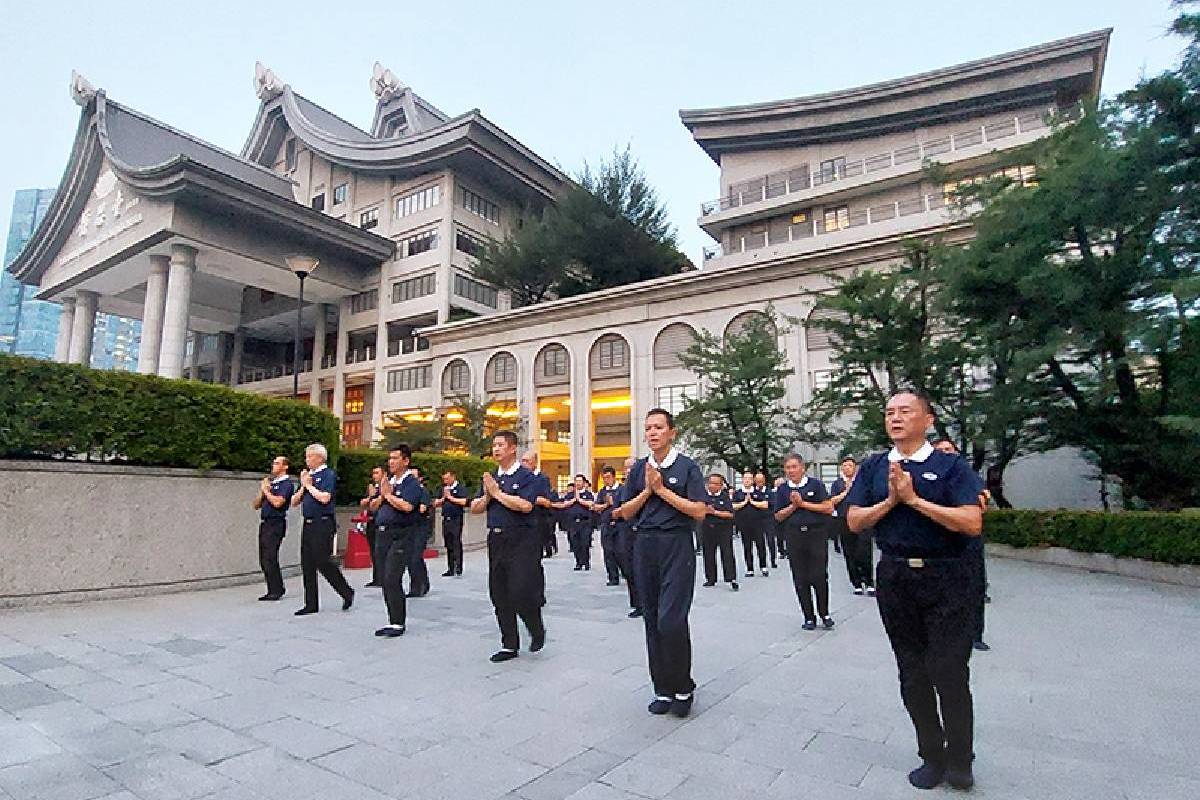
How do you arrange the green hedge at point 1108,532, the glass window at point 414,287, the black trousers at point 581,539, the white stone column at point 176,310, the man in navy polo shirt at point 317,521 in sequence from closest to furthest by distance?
1. the man in navy polo shirt at point 317,521
2. the green hedge at point 1108,532
3. the black trousers at point 581,539
4. the white stone column at point 176,310
5. the glass window at point 414,287

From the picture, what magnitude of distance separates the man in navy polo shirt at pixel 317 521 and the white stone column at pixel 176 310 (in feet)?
106

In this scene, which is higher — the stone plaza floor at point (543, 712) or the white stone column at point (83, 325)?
the white stone column at point (83, 325)

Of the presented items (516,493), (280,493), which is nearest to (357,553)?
(280,493)

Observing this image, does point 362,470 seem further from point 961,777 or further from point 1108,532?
point 1108,532

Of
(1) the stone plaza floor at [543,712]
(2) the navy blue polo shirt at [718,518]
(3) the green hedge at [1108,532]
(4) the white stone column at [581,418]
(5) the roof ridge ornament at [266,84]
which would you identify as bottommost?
(1) the stone plaza floor at [543,712]

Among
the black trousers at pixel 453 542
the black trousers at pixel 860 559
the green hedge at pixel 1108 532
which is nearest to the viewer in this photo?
the black trousers at pixel 860 559

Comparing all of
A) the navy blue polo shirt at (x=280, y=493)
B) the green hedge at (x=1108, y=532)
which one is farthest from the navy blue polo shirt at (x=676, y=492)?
the green hedge at (x=1108, y=532)

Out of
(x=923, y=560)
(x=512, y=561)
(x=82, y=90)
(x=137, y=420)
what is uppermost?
(x=82, y=90)

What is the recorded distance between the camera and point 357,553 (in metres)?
12.4

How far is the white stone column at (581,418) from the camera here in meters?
32.9

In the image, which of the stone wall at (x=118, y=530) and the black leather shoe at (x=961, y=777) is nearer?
the black leather shoe at (x=961, y=777)

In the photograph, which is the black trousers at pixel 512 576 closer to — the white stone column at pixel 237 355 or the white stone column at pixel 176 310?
the white stone column at pixel 176 310

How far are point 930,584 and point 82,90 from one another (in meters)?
56.8

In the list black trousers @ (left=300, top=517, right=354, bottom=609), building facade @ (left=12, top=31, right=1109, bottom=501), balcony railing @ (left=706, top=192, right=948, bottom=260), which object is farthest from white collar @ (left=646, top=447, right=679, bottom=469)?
balcony railing @ (left=706, top=192, right=948, bottom=260)
